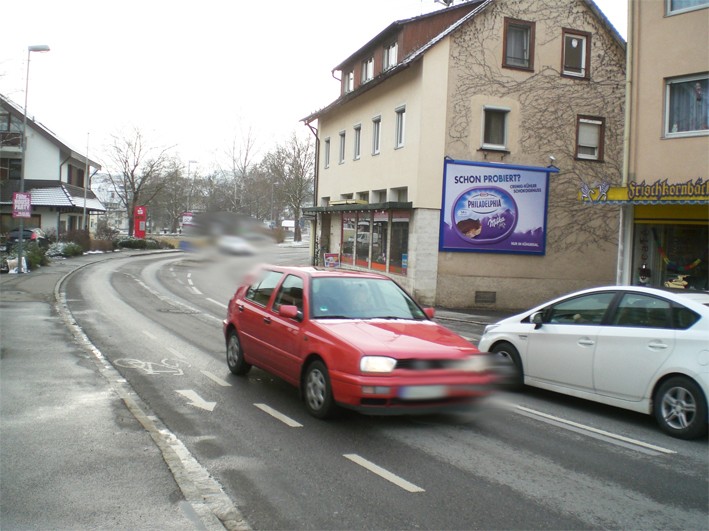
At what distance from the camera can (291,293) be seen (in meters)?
7.89

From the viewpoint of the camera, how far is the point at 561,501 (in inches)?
195

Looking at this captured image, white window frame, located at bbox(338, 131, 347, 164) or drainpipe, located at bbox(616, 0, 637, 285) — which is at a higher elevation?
white window frame, located at bbox(338, 131, 347, 164)

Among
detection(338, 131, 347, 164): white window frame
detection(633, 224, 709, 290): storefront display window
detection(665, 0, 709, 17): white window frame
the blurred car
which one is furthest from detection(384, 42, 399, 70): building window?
the blurred car

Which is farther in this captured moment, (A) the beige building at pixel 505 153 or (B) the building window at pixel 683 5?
(A) the beige building at pixel 505 153

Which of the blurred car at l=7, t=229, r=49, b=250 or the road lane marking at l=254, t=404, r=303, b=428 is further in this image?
the blurred car at l=7, t=229, r=49, b=250

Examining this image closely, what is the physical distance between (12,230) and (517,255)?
33.3 m

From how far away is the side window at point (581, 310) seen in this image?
795 centimetres

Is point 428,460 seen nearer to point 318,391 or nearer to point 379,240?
point 318,391

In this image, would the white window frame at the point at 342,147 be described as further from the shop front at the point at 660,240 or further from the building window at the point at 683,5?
the building window at the point at 683,5

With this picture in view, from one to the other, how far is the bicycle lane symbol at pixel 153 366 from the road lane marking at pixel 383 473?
182 inches

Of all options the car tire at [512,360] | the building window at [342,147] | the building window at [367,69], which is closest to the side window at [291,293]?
the car tire at [512,360]

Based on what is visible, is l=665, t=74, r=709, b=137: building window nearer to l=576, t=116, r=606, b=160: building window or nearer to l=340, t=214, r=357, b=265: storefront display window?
l=576, t=116, r=606, b=160: building window

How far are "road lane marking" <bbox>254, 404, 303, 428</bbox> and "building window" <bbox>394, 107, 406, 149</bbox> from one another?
17364mm

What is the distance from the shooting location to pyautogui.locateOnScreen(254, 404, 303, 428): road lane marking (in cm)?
697
